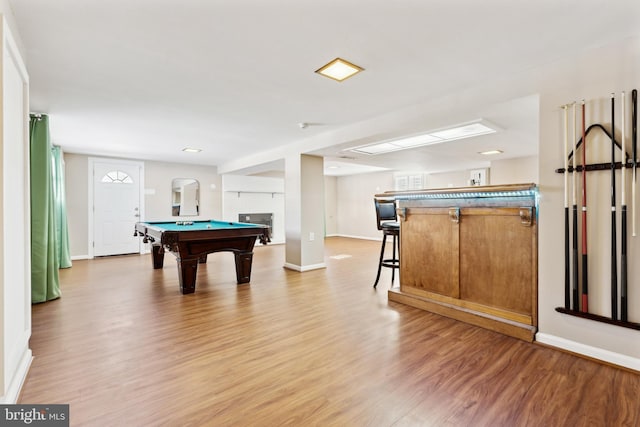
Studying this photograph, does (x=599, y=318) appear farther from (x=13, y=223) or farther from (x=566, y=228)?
(x=13, y=223)

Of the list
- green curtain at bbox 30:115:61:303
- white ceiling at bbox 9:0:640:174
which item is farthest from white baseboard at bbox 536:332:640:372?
green curtain at bbox 30:115:61:303

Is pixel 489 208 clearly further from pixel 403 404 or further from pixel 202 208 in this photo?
pixel 202 208

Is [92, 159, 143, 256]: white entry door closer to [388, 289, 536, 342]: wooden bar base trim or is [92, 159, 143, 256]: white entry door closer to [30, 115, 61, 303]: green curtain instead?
[30, 115, 61, 303]: green curtain

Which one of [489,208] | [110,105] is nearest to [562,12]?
[489,208]

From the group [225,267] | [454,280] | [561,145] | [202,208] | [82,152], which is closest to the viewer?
[561,145]

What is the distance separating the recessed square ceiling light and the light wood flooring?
2.22m

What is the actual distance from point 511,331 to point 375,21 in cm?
259

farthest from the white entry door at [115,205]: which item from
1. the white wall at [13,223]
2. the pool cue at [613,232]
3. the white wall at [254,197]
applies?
the pool cue at [613,232]

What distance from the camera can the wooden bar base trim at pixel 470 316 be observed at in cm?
244

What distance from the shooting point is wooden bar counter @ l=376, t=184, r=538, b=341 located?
2.52 meters

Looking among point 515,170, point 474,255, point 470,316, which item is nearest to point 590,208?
point 474,255

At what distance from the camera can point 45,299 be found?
11.2 ft

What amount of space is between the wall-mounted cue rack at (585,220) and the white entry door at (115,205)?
24.8 ft

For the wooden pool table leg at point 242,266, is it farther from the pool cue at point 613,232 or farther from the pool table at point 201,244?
the pool cue at point 613,232
